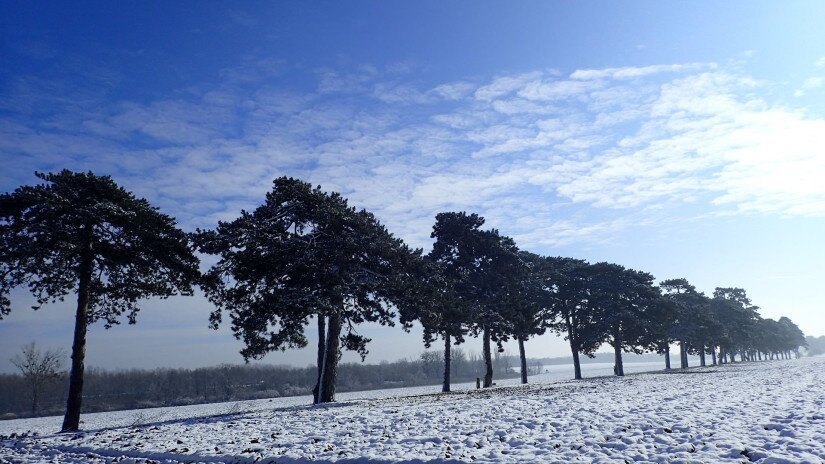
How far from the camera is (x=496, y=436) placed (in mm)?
13219

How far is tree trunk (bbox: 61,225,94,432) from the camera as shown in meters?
21.4

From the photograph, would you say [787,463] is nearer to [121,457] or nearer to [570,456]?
[570,456]

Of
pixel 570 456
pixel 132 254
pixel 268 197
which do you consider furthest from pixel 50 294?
pixel 570 456

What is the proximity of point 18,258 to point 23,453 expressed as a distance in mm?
8751

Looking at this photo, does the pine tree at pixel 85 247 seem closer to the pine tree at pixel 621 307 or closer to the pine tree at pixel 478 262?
the pine tree at pixel 478 262

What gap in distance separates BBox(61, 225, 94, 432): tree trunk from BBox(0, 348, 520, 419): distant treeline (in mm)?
62519

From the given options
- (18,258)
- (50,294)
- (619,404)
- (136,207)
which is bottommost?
(619,404)

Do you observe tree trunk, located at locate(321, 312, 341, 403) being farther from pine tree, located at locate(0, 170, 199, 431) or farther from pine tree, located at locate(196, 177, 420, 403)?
pine tree, located at locate(0, 170, 199, 431)

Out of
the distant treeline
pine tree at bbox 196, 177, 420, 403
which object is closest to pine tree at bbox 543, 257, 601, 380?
pine tree at bbox 196, 177, 420, 403

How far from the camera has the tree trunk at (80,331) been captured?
21.4 m

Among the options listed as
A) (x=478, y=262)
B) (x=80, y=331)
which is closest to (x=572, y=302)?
(x=478, y=262)

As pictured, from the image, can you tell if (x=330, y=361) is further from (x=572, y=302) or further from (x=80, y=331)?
(x=572, y=302)

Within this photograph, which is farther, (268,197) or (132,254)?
(268,197)

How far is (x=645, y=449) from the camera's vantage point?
34.9 feet
